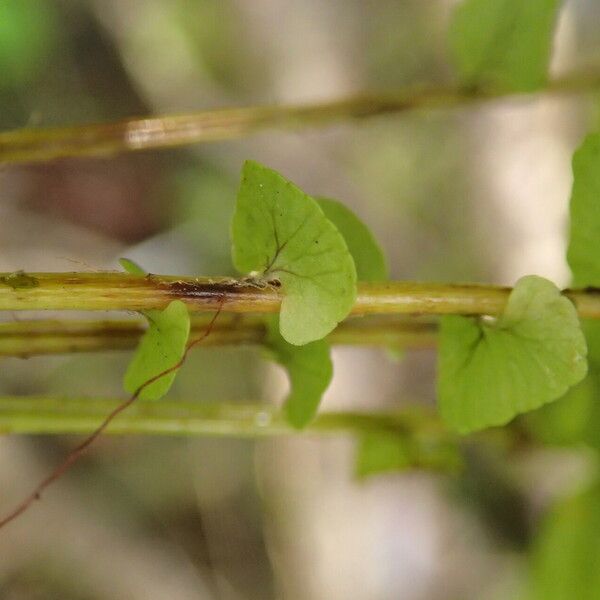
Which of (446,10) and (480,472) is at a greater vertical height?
(446,10)

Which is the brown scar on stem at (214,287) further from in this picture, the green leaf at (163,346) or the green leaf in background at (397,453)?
the green leaf in background at (397,453)

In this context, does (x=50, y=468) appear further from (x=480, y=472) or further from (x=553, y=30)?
(x=553, y=30)

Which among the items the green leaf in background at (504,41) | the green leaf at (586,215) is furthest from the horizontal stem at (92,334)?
the green leaf in background at (504,41)

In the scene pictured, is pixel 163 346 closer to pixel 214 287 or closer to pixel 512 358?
pixel 214 287

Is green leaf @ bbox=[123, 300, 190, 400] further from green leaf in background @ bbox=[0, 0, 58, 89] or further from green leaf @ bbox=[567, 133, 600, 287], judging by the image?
green leaf in background @ bbox=[0, 0, 58, 89]

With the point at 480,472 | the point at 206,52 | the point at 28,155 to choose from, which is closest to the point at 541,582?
the point at 480,472

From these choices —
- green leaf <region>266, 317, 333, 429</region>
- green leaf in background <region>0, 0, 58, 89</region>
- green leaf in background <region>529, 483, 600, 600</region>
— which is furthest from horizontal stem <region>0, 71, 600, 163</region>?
green leaf in background <region>529, 483, 600, 600</region>
